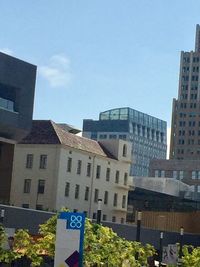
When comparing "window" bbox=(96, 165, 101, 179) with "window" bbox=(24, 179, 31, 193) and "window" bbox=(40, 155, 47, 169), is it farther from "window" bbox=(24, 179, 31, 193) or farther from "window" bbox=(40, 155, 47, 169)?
"window" bbox=(24, 179, 31, 193)

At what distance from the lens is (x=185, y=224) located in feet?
228

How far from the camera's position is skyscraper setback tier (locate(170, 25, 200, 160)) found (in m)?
177

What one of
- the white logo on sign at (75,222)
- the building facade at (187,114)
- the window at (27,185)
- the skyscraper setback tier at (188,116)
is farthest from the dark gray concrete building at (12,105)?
the skyscraper setback tier at (188,116)

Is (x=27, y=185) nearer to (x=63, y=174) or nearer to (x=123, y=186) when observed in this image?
(x=63, y=174)

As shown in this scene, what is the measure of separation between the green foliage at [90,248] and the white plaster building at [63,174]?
3692cm

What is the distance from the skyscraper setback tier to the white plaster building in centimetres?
9706

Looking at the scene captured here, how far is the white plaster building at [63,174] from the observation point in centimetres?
7131

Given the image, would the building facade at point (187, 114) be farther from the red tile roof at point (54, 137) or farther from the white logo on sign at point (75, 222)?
the white logo on sign at point (75, 222)

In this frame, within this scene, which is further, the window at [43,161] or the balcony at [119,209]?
the balcony at [119,209]

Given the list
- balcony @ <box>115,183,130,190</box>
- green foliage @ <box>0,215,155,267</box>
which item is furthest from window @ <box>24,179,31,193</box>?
green foliage @ <box>0,215,155,267</box>

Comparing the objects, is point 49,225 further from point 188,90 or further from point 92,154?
point 188,90

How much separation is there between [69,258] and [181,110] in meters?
165

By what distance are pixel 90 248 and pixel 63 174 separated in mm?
43484

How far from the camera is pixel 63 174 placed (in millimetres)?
71812
